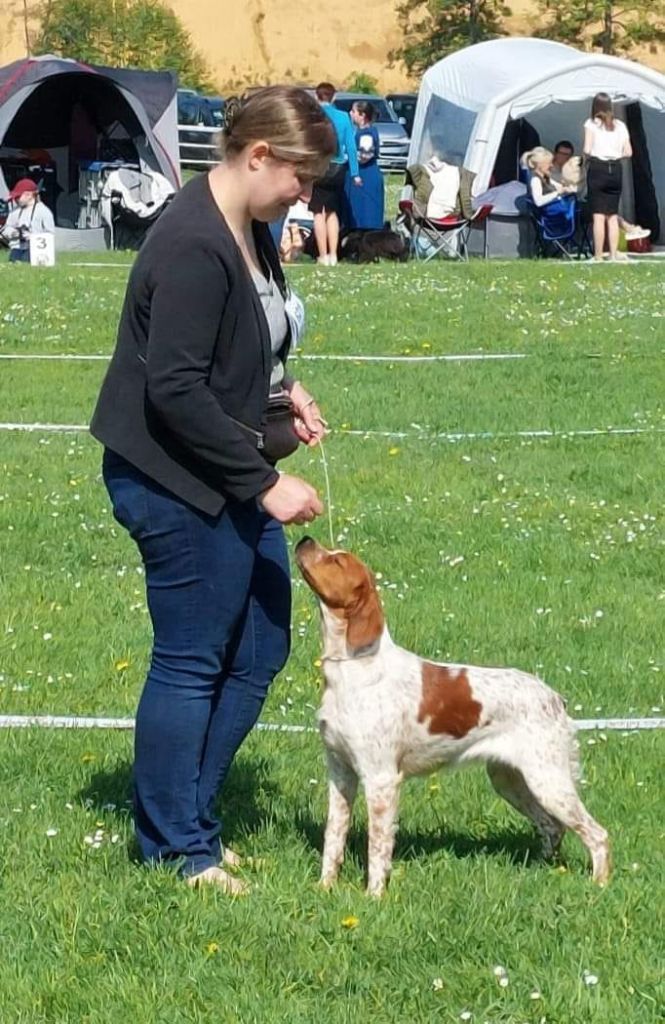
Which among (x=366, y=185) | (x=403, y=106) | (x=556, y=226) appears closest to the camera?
(x=366, y=185)

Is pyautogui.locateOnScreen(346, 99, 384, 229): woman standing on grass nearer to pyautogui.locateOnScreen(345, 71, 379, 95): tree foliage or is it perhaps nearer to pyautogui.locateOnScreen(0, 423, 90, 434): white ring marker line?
pyautogui.locateOnScreen(0, 423, 90, 434): white ring marker line

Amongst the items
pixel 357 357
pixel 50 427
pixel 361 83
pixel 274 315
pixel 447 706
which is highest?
pixel 274 315

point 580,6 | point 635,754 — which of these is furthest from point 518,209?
point 580,6

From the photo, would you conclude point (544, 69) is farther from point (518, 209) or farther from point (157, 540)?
point (157, 540)

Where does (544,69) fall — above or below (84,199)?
above

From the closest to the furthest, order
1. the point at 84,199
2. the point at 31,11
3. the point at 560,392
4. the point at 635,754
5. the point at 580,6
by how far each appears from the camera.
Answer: the point at 635,754
the point at 560,392
the point at 84,199
the point at 580,6
the point at 31,11

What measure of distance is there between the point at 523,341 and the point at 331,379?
2668mm

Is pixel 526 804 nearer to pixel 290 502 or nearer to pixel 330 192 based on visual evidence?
pixel 290 502

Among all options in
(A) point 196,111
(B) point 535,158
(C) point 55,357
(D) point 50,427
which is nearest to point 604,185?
(B) point 535,158

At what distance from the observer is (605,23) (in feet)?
179

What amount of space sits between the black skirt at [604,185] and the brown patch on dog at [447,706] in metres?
17.9

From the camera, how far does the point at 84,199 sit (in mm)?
25250

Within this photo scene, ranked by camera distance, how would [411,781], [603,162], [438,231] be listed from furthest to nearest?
[438,231], [603,162], [411,781]

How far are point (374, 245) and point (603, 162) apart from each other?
3.18 metres
